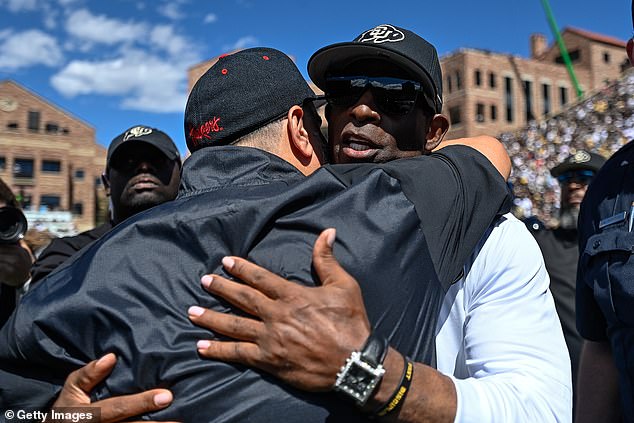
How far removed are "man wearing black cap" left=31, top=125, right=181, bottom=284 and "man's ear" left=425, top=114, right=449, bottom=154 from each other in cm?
222

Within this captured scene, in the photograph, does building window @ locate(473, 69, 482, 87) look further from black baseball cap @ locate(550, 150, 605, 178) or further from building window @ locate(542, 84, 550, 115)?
black baseball cap @ locate(550, 150, 605, 178)

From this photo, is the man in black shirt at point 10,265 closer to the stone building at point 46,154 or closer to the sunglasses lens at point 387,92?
the sunglasses lens at point 387,92

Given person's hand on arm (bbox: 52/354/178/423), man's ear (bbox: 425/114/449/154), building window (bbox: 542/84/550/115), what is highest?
building window (bbox: 542/84/550/115)

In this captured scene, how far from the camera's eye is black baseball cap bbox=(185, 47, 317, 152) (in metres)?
1.66

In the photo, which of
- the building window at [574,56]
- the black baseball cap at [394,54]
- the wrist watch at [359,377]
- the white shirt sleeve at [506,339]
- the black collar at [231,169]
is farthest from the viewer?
the building window at [574,56]

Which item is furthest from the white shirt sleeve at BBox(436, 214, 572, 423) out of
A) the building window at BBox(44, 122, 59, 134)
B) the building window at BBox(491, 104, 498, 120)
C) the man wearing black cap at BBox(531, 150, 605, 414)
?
the building window at BBox(44, 122, 59, 134)

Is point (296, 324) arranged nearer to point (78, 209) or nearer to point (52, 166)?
point (52, 166)

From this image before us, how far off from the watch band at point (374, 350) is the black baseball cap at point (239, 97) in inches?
25.8

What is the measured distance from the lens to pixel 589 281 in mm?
2385

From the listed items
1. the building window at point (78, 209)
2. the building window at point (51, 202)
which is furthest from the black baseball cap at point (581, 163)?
the building window at point (78, 209)

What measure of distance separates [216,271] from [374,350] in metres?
0.37

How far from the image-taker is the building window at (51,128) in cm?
5059

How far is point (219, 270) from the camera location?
1.37 m

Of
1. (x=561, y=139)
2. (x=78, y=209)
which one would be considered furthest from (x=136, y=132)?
(x=78, y=209)
